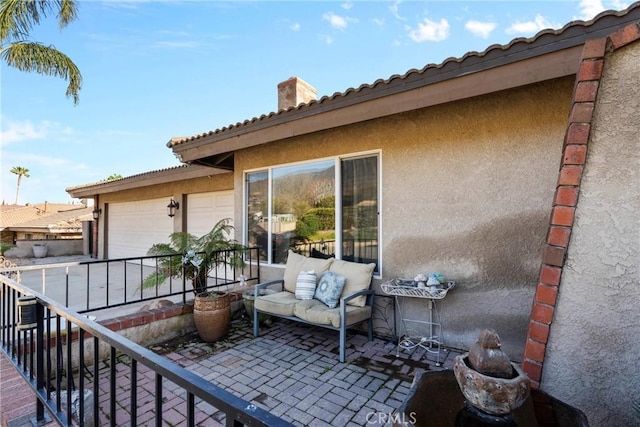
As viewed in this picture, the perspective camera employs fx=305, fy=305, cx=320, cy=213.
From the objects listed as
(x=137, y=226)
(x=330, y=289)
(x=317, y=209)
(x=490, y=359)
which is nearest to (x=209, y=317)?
(x=330, y=289)

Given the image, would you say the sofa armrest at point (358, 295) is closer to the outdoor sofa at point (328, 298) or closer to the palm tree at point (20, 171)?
the outdoor sofa at point (328, 298)

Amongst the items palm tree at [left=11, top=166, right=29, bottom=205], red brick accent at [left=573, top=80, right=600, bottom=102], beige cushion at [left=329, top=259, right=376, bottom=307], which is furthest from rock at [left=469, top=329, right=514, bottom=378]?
palm tree at [left=11, top=166, right=29, bottom=205]

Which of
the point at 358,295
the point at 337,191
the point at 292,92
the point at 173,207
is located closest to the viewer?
the point at 358,295

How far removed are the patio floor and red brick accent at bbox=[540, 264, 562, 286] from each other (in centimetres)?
158

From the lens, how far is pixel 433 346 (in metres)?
3.78

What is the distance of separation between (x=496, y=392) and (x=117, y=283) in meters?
8.57

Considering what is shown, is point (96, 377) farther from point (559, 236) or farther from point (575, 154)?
point (575, 154)

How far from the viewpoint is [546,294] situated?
6.27 feet

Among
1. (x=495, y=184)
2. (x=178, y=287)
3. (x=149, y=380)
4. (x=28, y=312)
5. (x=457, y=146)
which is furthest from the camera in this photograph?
(x=178, y=287)

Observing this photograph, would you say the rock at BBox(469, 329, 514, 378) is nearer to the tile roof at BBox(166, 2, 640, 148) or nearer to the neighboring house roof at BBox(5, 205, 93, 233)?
the tile roof at BBox(166, 2, 640, 148)

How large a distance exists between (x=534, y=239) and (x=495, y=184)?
71 centimetres

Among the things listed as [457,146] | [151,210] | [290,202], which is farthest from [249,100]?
[457,146]

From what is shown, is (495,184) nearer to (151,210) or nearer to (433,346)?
(433,346)

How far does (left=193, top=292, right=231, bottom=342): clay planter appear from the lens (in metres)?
3.96
